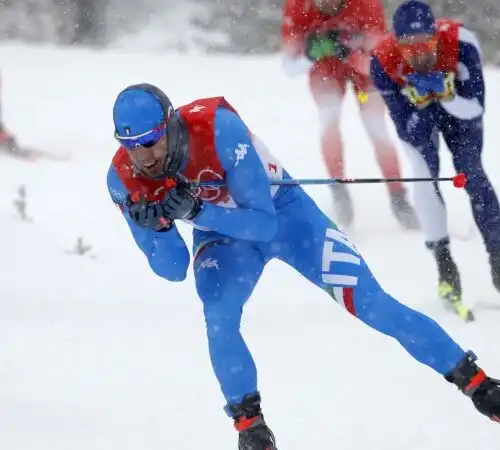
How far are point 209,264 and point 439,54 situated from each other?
92.7 inches

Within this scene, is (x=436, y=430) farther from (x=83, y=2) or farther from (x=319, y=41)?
(x=83, y=2)

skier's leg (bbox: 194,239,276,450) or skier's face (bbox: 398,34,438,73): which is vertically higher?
skier's face (bbox: 398,34,438,73)

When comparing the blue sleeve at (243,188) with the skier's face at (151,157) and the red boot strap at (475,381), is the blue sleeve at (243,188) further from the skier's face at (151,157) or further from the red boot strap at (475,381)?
the red boot strap at (475,381)

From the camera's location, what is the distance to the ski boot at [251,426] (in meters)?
3.62

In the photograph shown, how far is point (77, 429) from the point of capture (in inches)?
177

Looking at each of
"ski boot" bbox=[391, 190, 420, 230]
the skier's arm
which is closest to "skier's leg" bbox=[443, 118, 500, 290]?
"ski boot" bbox=[391, 190, 420, 230]

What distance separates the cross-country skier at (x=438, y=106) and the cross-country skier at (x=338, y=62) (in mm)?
1953

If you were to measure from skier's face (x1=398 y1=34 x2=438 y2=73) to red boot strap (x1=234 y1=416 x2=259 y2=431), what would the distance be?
2.73 m

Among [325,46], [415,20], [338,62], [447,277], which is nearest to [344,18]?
[325,46]

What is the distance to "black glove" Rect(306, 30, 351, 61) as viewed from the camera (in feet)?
A: 25.5

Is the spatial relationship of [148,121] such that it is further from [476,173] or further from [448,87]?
[476,173]

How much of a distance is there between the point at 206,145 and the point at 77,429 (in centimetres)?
163

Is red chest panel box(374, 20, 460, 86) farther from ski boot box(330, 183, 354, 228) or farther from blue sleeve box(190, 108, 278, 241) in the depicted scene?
ski boot box(330, 183, 354, 228)

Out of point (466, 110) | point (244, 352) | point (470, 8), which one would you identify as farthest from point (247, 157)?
point (470, 8)
